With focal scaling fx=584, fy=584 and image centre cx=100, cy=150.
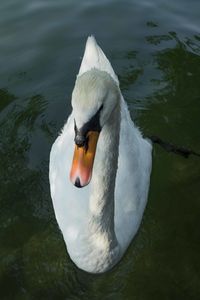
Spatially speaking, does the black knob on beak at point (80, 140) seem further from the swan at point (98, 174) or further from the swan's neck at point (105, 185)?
the swan's neck at point (105, 185)

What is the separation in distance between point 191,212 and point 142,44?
10.2ft

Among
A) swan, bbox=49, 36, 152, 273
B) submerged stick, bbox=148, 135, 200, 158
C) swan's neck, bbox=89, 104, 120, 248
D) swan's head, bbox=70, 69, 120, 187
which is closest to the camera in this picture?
swan's head, bbox=70, 69, 120, 187

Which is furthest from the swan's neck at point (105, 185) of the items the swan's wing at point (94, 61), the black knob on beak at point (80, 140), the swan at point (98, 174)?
the swan's wing at point (94, 61)

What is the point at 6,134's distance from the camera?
21.4ft

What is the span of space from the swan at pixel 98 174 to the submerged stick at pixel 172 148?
0.50 ft

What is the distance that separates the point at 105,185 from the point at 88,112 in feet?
3.36

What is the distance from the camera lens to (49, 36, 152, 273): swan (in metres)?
3.54

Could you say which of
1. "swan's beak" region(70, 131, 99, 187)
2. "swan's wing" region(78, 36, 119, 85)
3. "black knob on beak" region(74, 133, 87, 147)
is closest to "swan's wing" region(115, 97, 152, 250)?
"swan's wing" region(78, 36, 119, 85)

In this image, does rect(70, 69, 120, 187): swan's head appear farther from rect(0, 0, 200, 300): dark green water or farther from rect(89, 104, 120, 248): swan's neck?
rect(0, 0, 200, 300): dark green water

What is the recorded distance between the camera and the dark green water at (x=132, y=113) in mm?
5078

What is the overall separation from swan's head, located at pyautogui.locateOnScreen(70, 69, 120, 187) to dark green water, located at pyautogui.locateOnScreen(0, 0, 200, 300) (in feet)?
5.60

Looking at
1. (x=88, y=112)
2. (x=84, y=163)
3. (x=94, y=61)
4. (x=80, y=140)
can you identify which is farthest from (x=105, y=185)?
(x=94, y=61)

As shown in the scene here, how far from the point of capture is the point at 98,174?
14.1 feet

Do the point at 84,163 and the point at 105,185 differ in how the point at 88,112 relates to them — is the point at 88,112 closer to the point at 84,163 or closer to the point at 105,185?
the point at 84,163
